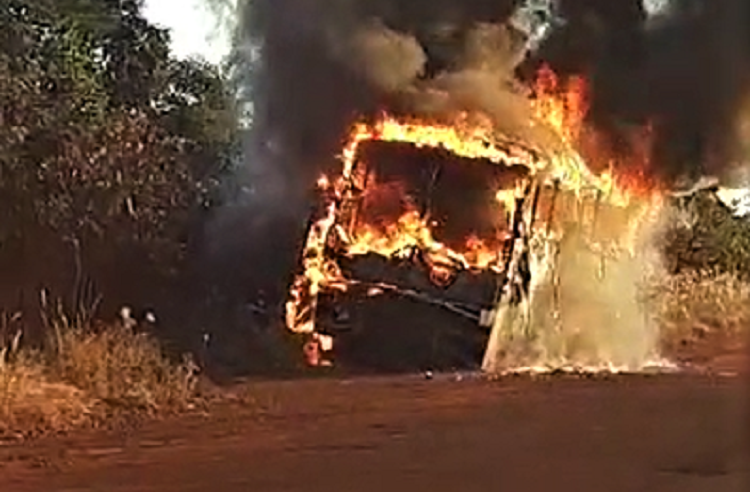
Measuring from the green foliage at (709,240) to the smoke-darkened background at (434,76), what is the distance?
0.19m

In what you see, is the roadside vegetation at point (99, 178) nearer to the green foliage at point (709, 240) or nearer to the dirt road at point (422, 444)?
the dirt road at point (422, 444)

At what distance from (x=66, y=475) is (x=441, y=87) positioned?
328cm

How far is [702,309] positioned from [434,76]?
1.66 m

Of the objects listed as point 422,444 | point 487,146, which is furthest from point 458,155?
point 422,444

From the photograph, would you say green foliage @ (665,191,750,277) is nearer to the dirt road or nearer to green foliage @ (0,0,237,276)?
the dirt road

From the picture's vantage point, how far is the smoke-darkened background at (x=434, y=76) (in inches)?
274

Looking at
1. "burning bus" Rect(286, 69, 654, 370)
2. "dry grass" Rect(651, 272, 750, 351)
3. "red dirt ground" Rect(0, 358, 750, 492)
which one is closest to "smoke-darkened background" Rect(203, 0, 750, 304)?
"burning bus" Rect(286, 69, 654, 370)

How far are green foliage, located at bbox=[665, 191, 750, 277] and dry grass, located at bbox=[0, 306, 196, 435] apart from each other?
2.50 meters

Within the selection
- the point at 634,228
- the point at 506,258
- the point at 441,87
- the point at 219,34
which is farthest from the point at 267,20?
the point at 634,228

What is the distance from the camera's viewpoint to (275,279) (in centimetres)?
695

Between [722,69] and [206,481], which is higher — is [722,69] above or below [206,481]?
above

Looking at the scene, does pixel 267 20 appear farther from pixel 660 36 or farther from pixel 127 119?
pixel 660 36

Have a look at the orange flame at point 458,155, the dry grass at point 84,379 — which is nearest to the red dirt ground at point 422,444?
the dry grass at point 84,379

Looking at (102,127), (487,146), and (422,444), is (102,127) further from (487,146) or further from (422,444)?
(422,444)
